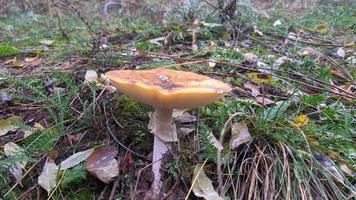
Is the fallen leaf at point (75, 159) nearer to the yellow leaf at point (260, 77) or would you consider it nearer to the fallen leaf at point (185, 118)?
the fallen leaf at point (185, 118)

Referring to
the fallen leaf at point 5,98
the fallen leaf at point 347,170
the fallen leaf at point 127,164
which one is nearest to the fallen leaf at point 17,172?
the fallen leaf at point 127,164

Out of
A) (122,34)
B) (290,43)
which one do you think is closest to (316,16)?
(290,43)

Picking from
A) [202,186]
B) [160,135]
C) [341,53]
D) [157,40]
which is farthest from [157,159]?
[341,53]

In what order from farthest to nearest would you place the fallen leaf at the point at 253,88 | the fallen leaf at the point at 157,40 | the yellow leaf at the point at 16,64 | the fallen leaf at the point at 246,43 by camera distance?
the fallen leaf at the point at 246,43 → the fallen leaf at the point at 157,40 → the yellow leaf at the point at 16,64 → the fallen leaf at the point at 253,88

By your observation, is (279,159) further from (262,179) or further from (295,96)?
(295,96)

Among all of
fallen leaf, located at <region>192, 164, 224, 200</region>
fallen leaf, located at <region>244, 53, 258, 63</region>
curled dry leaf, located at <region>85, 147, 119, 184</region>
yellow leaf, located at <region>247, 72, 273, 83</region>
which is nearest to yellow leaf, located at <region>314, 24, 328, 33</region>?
fallen leaf, located at <region>244, 53, 258, 63</region>
